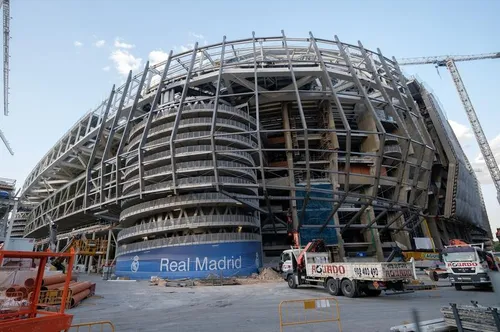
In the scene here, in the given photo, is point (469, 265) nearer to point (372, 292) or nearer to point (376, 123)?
point (372, 292)

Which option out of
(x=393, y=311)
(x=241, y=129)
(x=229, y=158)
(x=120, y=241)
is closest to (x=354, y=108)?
(x=241, y=129)

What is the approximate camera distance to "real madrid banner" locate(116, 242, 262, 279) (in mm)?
29328

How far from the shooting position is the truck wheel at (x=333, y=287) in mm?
14250

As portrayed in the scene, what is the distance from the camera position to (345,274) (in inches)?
541

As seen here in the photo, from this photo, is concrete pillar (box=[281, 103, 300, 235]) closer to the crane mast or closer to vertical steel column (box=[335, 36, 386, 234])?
vertical steel column (box=[335, 36, 386, 234])

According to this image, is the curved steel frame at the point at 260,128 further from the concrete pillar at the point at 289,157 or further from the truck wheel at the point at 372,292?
the truck wheel at the point at 372,292

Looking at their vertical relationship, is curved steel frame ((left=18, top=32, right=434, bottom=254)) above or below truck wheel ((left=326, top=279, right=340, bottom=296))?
above

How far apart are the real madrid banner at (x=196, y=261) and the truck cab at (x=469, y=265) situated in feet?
65.5

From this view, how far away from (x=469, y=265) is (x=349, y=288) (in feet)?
24.4

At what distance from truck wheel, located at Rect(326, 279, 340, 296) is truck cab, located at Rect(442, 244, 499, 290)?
23.8 ft

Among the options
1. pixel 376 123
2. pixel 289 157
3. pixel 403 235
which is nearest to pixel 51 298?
pixel 376 123

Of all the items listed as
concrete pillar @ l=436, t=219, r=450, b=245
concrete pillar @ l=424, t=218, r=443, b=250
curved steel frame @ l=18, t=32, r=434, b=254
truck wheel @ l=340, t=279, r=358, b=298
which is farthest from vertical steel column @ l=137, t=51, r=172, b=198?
concrete pillar @ l=436, t=219, r=450, b=245

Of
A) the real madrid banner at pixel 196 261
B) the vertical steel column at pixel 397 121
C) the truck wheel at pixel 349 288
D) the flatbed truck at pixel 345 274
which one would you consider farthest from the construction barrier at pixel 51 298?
the vertical steel column at pixel 397 121

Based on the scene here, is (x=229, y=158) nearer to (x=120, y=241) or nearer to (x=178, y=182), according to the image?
(x=178, y=182)
